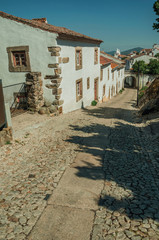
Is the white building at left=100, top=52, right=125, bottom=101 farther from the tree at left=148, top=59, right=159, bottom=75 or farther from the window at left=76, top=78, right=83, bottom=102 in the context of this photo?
the tree at left=148, top=59, right=159, bottom=75

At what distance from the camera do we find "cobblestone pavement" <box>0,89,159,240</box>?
360 cm

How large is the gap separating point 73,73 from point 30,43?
3963 millimetres

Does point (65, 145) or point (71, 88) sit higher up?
point (71, 88)

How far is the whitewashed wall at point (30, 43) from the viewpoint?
11.1 m

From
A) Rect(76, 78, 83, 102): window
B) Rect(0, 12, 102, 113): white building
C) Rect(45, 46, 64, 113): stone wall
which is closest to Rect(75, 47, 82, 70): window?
Rect(0, 12, 102, 113): white building

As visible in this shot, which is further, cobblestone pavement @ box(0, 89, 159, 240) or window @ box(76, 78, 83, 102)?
window @ box(76, 78, 83, 102)

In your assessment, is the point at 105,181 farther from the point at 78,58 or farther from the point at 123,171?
the point at 78,58

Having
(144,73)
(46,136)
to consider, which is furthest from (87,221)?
(144,73)

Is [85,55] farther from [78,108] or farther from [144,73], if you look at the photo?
[144,73]

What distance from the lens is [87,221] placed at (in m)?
3.70

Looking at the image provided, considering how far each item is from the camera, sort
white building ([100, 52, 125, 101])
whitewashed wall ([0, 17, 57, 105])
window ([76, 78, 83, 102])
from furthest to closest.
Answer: white building ([100, 52, 125, 101])
window ([76, 78, 83, 102])
whitewashed wall ([0, 17, 57, 105])

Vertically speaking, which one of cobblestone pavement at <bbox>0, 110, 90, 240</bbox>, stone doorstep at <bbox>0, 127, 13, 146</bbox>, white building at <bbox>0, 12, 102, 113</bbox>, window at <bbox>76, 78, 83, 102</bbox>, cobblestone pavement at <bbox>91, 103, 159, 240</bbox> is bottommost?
cobblestone pavement at <bbox>91, 103, 159, 240</bbox>

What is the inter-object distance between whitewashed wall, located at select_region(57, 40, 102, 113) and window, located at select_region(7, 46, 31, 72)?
2.19 metres

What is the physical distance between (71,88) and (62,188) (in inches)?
401
